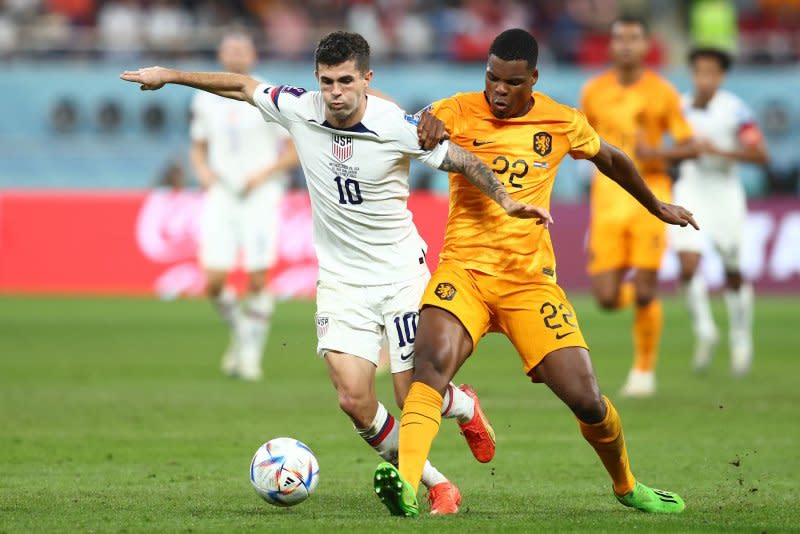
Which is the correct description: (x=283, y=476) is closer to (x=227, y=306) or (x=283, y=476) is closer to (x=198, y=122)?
(x=227, y=306)

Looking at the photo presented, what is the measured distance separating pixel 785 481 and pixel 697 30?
2161 cm

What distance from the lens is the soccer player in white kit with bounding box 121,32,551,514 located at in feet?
23.4

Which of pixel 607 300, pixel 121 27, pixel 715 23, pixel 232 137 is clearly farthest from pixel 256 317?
pixel 715 23

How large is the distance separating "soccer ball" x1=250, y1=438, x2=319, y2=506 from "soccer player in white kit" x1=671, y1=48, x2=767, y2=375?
25.4ft

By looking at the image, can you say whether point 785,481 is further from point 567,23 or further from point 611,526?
point 567,23

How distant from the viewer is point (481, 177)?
688 centimetres

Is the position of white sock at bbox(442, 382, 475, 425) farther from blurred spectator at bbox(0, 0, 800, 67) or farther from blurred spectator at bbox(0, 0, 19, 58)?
blurred spectator at bbox(0, 0, 19, 58)

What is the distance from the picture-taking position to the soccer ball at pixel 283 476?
6965 millimetres

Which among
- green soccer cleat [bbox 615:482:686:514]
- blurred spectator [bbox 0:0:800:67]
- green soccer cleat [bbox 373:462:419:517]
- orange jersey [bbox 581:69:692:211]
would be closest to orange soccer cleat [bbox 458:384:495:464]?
green soccer cleat [bbox 615:482:686:514]

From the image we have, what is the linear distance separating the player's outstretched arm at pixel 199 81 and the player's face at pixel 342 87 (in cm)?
56

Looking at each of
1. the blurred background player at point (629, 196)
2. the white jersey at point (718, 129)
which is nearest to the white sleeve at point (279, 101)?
the blurred background player at point (629, 196)

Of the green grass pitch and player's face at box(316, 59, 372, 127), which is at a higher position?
player's face at box(316, 59, 372, 127)

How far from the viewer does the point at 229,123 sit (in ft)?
46.1

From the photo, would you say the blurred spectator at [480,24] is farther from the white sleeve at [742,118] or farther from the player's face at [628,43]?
the player's face at [628,43]
